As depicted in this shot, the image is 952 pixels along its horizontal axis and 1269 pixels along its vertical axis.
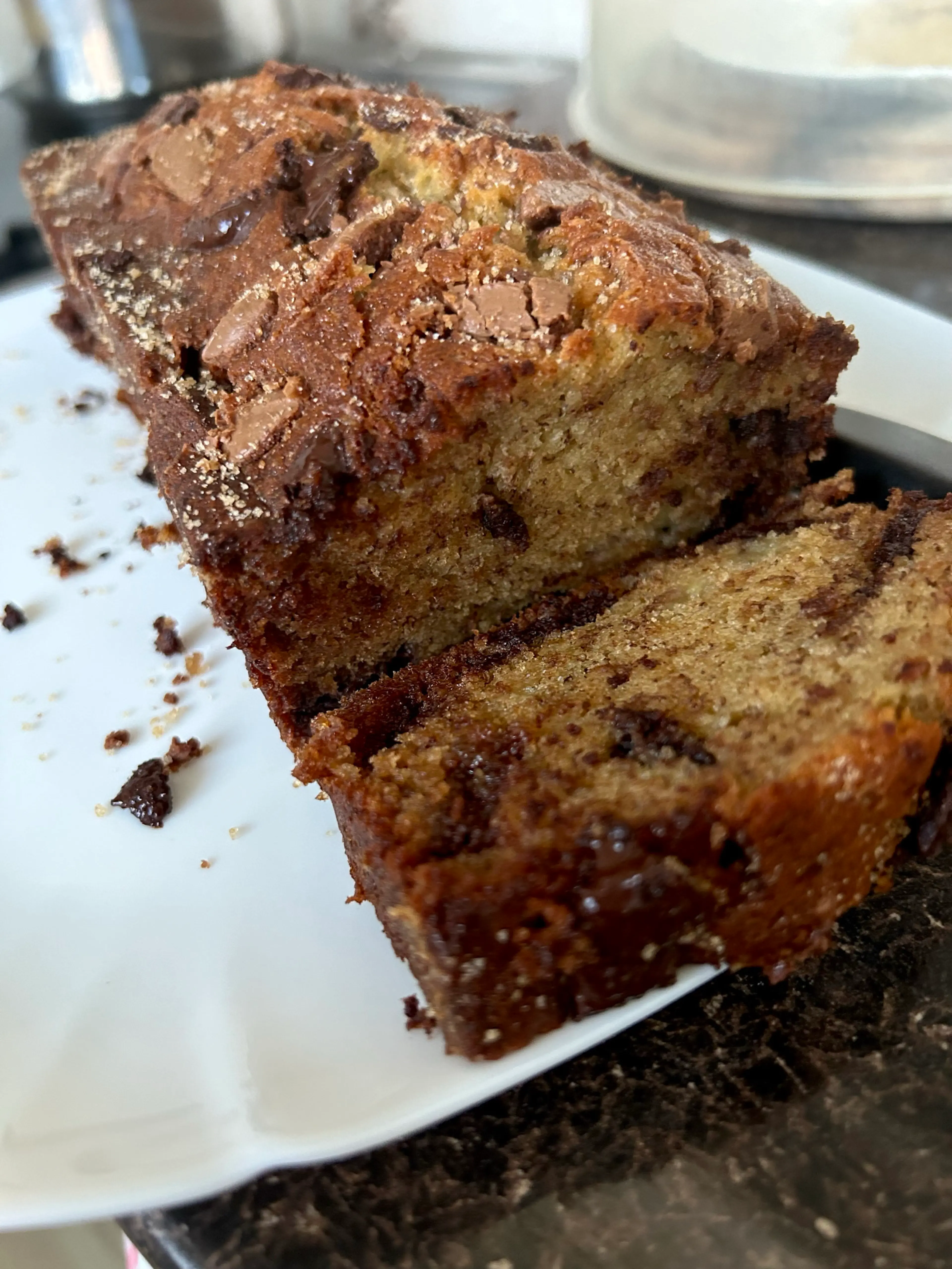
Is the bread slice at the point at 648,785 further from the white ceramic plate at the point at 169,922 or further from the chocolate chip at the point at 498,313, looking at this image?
the chocolate chip at the point at 498,313

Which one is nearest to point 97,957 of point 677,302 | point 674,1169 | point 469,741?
point 469,741

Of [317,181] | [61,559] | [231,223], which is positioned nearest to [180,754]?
[61,559]

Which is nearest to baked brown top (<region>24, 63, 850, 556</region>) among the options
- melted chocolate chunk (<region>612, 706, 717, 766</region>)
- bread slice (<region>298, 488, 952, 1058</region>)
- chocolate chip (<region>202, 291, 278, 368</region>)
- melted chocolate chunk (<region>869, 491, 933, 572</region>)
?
chocolate chip (<region>202, 291, 278, 368</region>)

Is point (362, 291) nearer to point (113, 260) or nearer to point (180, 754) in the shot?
point (113, 260)

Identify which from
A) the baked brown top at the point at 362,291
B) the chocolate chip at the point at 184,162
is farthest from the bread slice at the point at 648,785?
the chocolate chip at the point at 184,162

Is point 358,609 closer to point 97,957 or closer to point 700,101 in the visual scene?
point 97,957

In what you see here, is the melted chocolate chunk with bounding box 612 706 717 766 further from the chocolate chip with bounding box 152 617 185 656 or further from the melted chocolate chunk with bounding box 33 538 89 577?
the melted chocolate chunk with bounding box 33 538 89 577
